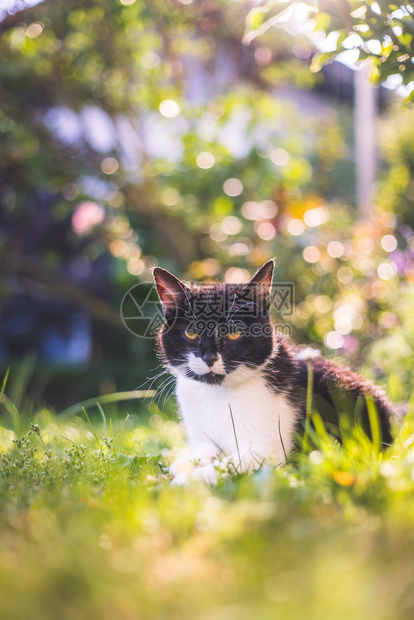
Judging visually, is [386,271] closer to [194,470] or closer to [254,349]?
[254,349]

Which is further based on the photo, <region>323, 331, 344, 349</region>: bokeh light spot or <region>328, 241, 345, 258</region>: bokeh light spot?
<region>328, 241, 345, 258</region>: bokeh light spot

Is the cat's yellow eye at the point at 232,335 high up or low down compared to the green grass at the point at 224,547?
up

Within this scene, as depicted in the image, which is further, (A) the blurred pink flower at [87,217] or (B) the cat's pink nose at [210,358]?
(A) the blurred pink flower at [87,217]

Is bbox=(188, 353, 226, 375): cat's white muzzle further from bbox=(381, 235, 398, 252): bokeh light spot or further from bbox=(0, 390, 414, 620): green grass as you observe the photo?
bbox=(381, 235, 398, 252): bokeh light spot

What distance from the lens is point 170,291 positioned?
2271mm

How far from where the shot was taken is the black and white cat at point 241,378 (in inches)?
78.7

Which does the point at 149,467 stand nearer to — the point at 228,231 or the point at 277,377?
the point at 277,377

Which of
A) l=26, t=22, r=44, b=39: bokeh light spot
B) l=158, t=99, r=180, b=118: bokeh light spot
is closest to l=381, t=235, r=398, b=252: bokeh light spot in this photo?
l=158, t=99, r=180, b=118: bokeh light spot

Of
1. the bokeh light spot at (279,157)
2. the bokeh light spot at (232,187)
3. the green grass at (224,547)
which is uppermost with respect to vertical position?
the bokeh light spot at (279,157)

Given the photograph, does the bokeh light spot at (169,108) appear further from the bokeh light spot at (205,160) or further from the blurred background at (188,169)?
the bokeh light spot at (205,160)

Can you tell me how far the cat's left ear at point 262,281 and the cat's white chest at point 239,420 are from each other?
0.40 metres

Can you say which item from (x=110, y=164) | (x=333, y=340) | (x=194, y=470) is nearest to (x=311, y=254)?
(x=333, y=340)

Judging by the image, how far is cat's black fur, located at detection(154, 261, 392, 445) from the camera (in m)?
2.11

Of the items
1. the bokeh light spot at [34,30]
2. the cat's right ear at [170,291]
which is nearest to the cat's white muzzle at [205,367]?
the cat's right ear at [170,291]
